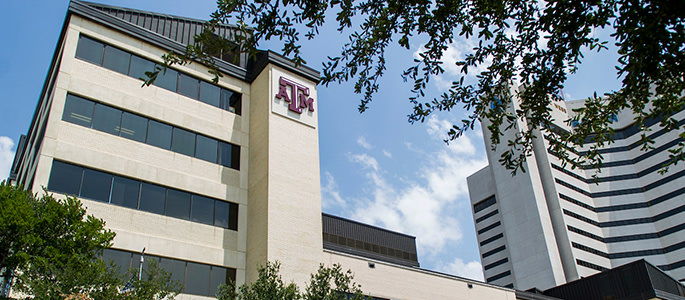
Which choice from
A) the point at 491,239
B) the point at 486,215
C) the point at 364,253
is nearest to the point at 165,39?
the point at 364,253

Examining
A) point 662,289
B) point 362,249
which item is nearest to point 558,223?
point 662,289

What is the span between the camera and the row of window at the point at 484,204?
121750 millimetres

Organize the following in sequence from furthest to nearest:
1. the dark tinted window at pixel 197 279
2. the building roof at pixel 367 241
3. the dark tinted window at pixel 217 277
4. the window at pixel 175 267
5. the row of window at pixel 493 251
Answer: the row of window at pixel 493 251 → the building roof at pixel 367 241 → the dark tinted window at pixel 217 277 → the dark tinted window at pixel 197 279 → the window at pixel 175 267

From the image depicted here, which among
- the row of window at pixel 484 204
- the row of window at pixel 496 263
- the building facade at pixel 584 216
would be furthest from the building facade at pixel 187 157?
the row of window at pixel 484 204

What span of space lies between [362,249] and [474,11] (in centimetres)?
3177

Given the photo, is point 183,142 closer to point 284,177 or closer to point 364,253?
point 284,177

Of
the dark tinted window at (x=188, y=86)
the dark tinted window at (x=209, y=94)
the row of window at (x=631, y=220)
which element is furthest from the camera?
the row of window at (x=631, y=220)

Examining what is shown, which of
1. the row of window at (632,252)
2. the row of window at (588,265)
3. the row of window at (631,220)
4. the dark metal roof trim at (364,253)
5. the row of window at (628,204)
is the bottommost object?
the dark metal roof trim at (364,253)

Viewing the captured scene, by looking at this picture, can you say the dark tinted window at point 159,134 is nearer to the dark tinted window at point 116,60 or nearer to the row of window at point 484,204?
the dark tinted window at point 116,60

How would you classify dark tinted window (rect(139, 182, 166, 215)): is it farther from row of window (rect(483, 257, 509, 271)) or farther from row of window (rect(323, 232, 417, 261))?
row of window (rect(483, 257, 509, 271))

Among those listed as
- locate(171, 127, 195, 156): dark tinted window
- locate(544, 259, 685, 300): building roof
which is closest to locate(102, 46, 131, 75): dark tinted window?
locate(171, 127, 195, 156): dark tinted window

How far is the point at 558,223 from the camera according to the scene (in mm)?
99750

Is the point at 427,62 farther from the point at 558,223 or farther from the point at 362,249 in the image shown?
the point at 558,223

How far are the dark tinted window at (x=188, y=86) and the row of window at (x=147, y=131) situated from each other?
8.11 feet
